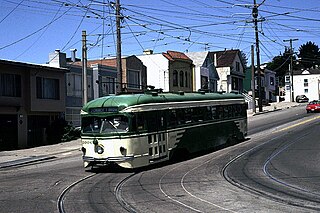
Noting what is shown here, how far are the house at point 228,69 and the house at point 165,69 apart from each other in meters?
14.6

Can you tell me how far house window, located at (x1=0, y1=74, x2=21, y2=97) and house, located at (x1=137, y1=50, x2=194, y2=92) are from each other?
22658 millimetres

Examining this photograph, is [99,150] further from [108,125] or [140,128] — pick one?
[140,128]

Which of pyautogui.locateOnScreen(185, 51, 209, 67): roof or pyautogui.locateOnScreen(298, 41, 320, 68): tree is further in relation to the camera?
pyautogui.locateOnScreen(298, 41, 320, 68): tree

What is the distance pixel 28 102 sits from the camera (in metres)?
34.5

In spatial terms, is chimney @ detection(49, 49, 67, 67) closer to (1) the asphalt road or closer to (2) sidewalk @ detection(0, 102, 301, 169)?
(2) sidewalk @ detection(0, 102, 301, 169)

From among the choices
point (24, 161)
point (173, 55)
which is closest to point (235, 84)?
point (173, 55)

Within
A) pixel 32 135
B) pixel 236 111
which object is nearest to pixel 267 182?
pixel 236 111

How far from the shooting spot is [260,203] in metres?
10.9

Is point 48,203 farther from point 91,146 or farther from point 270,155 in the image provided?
point 270,155

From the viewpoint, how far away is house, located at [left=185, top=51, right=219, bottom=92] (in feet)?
202

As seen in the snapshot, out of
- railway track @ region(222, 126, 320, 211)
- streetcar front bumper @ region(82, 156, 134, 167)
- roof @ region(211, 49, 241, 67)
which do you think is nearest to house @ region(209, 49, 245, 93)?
roof @ region(211, 49, 241, 67)

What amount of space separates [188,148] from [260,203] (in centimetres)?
1025

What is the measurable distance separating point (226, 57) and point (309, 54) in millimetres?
78927

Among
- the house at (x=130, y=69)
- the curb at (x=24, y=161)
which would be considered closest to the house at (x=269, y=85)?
the house at (x=130, y=69)
